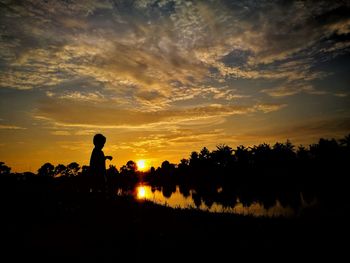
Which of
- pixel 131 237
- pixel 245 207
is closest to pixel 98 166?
pixel 131 237

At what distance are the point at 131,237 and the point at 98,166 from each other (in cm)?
390

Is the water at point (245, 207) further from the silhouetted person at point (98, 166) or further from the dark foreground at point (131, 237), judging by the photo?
the silhouetted person at point (98, 166)

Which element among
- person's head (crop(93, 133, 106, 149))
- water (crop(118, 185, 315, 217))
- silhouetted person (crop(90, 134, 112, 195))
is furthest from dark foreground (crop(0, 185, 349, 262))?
water (crop(118, 185, 315, 217))

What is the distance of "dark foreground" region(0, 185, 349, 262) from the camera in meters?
5.82

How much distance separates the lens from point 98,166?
1005 centimetres

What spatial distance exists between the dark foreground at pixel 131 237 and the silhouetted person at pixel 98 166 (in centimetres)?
74

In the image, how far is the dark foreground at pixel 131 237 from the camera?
5.82 m

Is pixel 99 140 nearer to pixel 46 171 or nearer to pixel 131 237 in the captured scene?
pixel 131 237

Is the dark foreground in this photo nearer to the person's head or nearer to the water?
the person's head

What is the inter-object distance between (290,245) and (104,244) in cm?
503

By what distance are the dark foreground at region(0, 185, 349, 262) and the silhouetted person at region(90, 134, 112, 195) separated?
74 centimetres

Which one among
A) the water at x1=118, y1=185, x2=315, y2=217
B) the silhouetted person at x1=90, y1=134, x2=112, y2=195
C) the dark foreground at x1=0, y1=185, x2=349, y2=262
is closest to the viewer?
the dark foreground at x1=0, y1=185, x2=349, y2=262

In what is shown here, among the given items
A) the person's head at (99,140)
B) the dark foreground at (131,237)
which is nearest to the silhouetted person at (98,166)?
the person's head at (99,140)

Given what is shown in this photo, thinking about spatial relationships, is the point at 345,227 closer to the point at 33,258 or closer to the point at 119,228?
the point at 119,228
